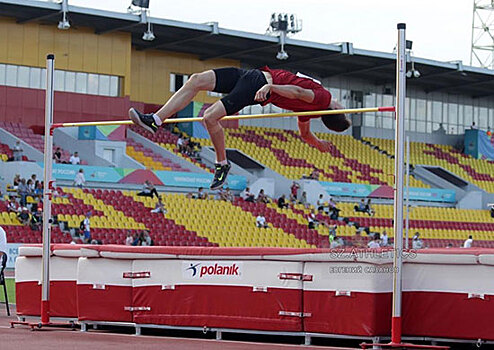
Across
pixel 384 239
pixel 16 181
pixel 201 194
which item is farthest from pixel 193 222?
pixel 384 239

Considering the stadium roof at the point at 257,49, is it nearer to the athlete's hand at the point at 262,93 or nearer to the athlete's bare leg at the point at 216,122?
the athlete's bare leg at the point at 216,122

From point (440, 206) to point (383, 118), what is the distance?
263 inches

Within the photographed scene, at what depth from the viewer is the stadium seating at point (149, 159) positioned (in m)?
32.8

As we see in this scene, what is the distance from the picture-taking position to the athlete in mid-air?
360 inches

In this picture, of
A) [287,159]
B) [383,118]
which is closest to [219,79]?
[287,159]

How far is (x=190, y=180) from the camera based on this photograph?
31.7m

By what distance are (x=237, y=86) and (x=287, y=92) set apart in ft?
1.56

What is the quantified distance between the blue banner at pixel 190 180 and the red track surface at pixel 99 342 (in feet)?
65.5

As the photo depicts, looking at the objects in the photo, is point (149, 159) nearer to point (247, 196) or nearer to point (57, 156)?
point (247, 196)

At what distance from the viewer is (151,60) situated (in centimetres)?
3650

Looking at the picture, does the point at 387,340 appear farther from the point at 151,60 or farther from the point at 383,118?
the point at 383,118

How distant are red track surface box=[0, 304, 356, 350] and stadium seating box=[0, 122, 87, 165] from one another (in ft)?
64.9

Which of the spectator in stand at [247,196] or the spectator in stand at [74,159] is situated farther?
the spectator in stand at [247,196]

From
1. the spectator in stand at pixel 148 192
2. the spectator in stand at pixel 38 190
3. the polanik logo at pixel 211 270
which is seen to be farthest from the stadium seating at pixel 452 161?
the polanik logo at pixel 211 270
